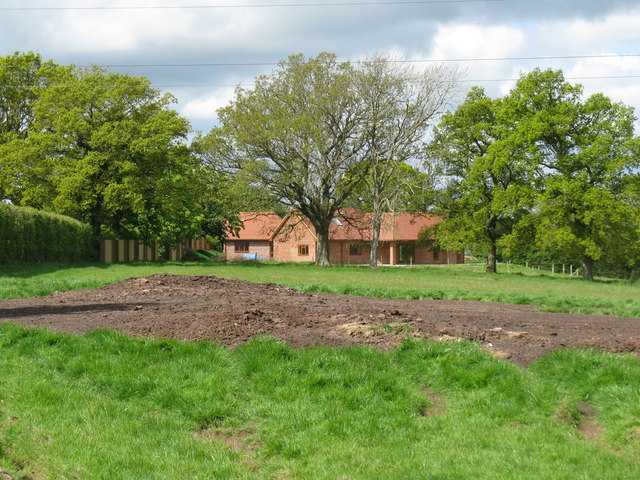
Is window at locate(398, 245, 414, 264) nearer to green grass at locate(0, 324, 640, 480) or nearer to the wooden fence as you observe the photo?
the wooden fence

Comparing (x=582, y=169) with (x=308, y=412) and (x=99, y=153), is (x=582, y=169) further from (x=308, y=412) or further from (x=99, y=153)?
(x=308, y=412)

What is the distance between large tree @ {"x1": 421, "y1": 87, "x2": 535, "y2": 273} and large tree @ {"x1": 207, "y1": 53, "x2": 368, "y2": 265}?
6605 mm

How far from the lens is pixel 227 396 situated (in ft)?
24.7

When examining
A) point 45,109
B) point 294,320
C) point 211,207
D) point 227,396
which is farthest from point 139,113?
point 227,396

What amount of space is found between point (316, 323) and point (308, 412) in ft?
12.4

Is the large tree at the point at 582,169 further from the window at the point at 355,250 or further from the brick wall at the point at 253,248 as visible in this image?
the brick wall at the point at 253,248

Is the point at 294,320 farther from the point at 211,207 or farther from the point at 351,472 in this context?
the point at 211,207

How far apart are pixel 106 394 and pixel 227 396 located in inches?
56.7

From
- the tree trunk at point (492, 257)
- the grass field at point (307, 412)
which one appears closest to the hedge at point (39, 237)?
the grass field at point (307, 412)

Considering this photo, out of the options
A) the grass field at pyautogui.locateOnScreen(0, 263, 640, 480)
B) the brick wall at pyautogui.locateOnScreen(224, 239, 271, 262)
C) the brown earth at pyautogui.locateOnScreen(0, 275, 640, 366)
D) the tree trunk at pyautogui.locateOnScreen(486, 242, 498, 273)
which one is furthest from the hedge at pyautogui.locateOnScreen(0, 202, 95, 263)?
the brick wall at pyautogui.locateOnScreen(224, 239, 271, 262)

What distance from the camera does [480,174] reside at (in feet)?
154

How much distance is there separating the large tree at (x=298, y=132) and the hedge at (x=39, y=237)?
36.7ft

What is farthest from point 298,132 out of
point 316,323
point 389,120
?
point 316,323

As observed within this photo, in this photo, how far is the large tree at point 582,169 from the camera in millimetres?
42469
